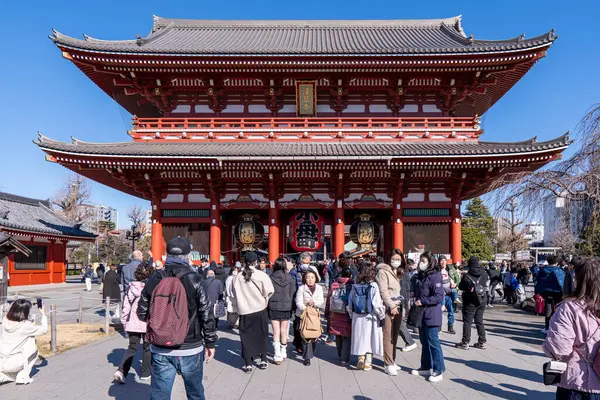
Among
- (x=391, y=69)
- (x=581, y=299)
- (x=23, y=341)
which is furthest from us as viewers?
(x=391, y=69)

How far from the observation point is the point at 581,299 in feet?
11.2

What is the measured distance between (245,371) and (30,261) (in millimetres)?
24922

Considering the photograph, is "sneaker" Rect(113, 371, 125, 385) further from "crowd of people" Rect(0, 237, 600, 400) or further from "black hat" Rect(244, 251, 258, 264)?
"black hat" Rect(244, 251, 258, 264)

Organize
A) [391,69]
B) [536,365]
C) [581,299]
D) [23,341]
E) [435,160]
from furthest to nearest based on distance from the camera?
[391,69] < [435,160] < [536,365] < [23,341] < [581,299]

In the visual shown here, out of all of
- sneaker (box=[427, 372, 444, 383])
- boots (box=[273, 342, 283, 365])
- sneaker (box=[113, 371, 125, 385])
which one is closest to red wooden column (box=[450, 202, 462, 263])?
sneaker (box=[427, 372, 444, 383])

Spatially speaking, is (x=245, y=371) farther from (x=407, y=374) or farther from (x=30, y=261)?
(x=30, y=261)

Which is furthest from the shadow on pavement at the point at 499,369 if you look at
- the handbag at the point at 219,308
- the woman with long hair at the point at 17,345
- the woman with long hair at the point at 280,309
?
the woman with long hair at the point at 17,345

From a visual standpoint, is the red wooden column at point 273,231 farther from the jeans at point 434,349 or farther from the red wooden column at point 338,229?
the jeans at point 434,349

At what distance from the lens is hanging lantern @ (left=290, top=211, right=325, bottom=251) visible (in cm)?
1716

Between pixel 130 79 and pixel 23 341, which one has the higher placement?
pixel 130 79

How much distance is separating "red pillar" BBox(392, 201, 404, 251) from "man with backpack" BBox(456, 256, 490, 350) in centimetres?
774

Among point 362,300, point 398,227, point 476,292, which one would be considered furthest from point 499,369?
point 398,227

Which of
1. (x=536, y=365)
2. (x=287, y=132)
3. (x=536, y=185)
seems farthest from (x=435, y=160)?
(x=536, y=365)

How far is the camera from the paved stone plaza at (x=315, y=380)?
592cm
